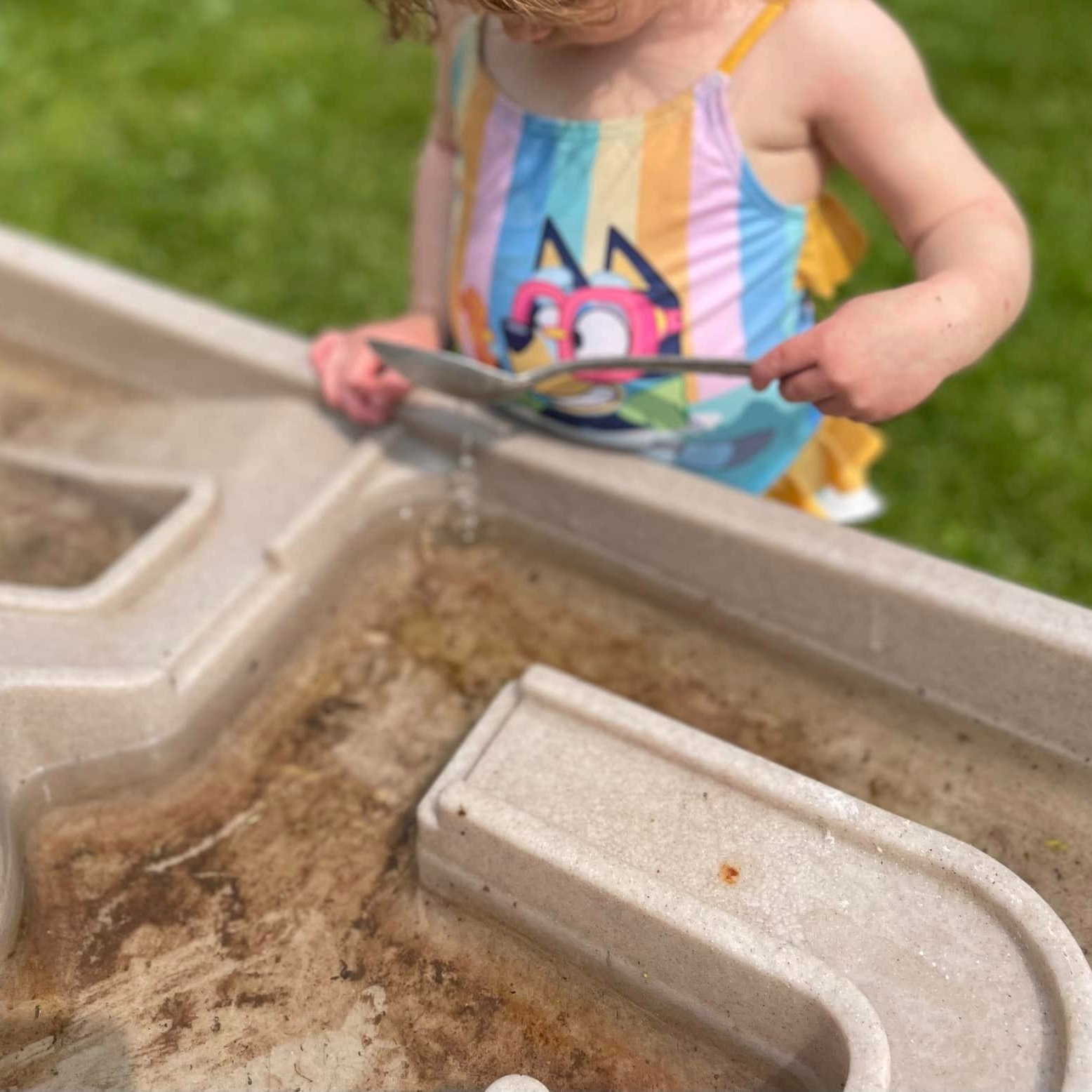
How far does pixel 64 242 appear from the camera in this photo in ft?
7.98

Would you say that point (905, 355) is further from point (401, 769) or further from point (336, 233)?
point (336, 233)

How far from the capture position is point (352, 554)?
132 centimetres

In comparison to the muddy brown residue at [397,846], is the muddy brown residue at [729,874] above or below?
above

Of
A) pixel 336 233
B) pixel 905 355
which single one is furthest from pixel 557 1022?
pixel 336 233

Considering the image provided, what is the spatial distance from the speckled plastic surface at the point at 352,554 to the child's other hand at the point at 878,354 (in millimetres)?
185

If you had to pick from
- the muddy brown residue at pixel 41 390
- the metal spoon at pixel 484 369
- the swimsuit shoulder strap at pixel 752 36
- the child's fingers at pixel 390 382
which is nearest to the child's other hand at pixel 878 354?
the metal spoon at pixel 484 369

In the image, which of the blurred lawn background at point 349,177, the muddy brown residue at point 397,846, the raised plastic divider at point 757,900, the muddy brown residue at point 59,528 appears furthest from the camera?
the blurred lawn background at point 349,177

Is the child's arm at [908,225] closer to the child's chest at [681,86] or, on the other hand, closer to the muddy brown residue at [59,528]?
the child's chest at [681,86]

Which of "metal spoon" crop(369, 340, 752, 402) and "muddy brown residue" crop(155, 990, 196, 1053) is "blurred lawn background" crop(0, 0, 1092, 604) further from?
"muddy brown residue" crop(155, 990, 196, 1053)

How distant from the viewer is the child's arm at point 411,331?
4.40ft

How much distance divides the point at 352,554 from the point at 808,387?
567 mm

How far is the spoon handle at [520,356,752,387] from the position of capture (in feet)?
3.54

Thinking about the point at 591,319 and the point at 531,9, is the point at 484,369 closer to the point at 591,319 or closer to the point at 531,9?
the point at 591,319

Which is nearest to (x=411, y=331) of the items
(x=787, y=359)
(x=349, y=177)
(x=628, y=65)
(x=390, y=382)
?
(x=390, y=382)
